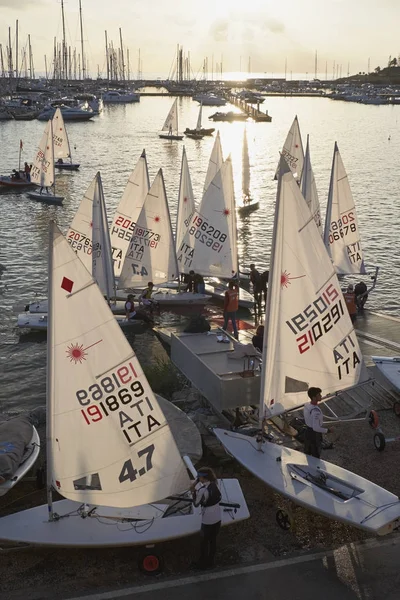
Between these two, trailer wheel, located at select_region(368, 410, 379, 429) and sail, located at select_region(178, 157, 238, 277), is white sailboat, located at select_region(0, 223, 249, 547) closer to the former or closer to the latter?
trailer wheel, located at select_region(368, 410, 379, 429)

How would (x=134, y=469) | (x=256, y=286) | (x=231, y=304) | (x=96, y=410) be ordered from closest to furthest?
(x=96, y=410)
(x=134, y=469)
(x=231, y=304)
(x=256, y=286)

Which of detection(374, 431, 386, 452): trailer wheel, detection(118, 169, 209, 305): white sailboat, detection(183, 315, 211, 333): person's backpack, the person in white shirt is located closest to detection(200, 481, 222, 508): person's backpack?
the person in white shirt

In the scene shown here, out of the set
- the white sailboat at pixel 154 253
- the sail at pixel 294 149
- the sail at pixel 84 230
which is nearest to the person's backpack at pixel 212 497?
the sail at pixel 84 230

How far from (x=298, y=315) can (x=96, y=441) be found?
4.55 m

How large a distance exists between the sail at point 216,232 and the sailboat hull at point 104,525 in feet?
50.0

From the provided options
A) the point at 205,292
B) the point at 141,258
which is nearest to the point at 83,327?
the point at 141,258

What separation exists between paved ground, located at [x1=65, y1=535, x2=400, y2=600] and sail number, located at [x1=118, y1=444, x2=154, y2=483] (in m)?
1.68

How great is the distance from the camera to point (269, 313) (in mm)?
12852

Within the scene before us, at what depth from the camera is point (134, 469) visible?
36.8ft

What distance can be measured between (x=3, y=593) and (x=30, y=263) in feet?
88.2

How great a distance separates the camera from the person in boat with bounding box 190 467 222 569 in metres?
10.6

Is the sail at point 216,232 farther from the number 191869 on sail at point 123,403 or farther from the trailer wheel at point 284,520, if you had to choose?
the number 191869 on sail at point 123,403

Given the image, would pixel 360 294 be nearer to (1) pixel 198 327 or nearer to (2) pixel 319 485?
(1) pixel 198 327

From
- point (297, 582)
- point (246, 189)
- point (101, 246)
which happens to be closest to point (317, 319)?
point (297, 582)
